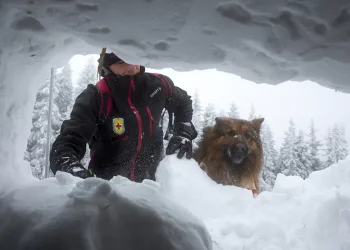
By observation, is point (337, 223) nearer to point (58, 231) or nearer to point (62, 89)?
point (58, 231)

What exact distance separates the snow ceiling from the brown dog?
5.38 ft

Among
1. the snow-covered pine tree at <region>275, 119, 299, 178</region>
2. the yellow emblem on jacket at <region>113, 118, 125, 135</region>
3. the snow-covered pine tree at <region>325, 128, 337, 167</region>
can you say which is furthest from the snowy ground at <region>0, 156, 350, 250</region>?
the snow-covered pine tree at <region>325, 128, 337, 167</region>

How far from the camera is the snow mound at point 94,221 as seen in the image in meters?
1.45

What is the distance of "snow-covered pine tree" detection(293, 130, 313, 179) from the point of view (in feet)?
75.3

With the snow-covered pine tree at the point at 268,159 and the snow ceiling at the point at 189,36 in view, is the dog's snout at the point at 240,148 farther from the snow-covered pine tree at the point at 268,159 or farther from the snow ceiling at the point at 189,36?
the snow-covered pine tree at the point at 268,159

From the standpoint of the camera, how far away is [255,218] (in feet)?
10.1

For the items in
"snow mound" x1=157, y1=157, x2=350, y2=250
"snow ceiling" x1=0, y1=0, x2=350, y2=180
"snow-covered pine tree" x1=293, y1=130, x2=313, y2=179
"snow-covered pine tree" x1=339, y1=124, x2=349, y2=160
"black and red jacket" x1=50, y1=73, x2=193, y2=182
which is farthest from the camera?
"snow-covered pine tree" x1=339, y1=124, x2=349, y2=160

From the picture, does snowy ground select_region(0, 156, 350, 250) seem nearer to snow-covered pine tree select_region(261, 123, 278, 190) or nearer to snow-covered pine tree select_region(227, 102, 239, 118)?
snow-covered pine tree select_region(261, 123, 278, 190)

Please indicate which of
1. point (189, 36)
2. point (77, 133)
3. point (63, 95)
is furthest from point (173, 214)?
point (63, 95)

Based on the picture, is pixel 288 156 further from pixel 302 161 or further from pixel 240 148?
pixel 240 148

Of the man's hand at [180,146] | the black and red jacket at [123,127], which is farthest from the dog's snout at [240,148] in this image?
the black and red jacket at [123,127]

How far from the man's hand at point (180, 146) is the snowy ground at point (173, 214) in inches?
3.6

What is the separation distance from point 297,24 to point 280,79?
714mm

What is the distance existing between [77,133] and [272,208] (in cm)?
208
